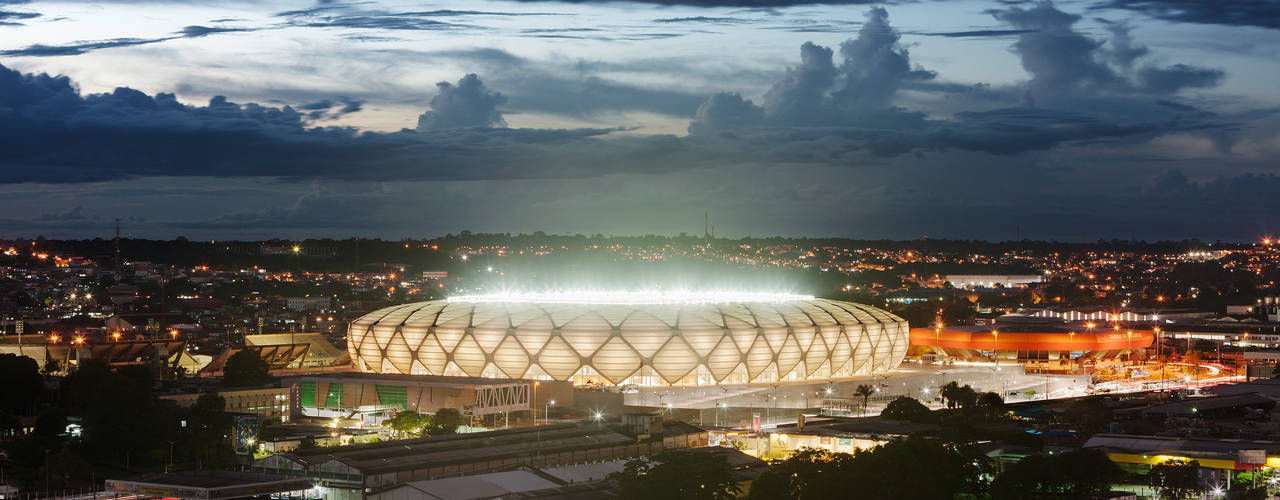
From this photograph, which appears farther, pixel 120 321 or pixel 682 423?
pixel 120 321

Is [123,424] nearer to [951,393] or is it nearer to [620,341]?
[620,341]

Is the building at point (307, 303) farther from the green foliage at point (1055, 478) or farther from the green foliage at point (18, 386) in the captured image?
the green foliage at point (1055, 478)

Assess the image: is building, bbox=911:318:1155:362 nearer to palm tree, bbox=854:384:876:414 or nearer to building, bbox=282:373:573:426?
palm tree, bbox=854:384:876:414

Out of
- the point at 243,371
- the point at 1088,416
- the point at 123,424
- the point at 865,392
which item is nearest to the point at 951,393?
the point at 865,392

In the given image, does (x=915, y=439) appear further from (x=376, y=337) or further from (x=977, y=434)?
(x=376, y=337)

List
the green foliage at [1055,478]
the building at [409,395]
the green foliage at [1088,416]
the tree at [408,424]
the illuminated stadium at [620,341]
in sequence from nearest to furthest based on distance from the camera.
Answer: the green foliage at [1055,478]
the tree at [408,424]
the green foliage at [1088,416]
the building at [409,395]
the illuminated stadium at [620,341]

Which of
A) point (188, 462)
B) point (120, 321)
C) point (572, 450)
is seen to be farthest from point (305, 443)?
point (120, 321)

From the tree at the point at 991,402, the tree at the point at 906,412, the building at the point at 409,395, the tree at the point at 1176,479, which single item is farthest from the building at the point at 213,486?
the tree at the point at 991,402

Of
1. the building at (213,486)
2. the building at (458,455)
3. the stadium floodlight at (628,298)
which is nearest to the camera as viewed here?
the building at (213,486)
